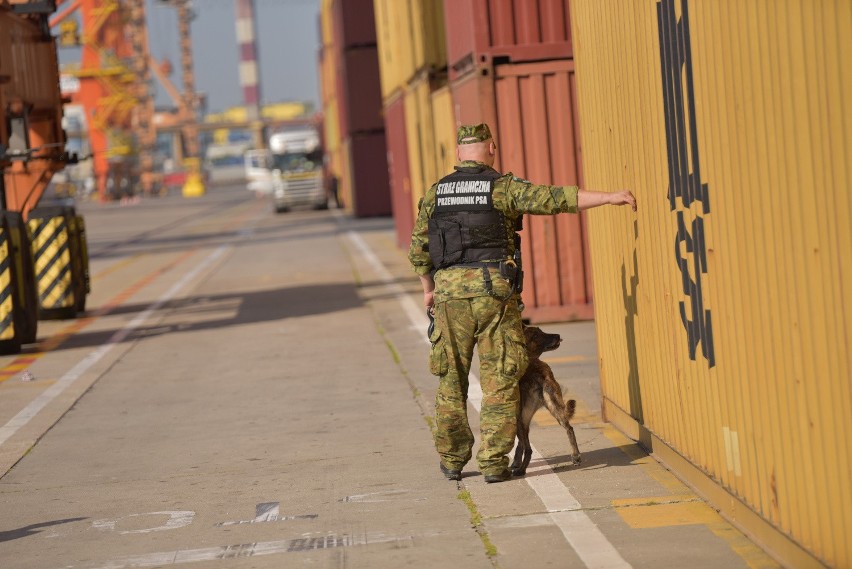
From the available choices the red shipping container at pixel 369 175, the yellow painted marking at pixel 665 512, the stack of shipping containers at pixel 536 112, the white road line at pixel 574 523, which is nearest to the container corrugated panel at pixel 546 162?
the stack of shipping containers at pixel 536 112

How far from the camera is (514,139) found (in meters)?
15.0

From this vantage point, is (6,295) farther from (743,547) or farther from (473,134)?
(743,547)

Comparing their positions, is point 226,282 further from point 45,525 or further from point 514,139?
point 45,525

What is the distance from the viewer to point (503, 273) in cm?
770

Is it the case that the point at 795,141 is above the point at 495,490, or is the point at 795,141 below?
above

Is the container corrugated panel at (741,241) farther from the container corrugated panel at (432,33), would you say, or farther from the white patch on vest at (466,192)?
the container corrugated panel at (432,33)

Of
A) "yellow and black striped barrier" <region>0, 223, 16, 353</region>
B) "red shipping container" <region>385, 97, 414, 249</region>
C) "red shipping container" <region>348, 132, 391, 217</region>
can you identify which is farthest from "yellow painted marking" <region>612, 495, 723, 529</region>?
"red shipping container" <region>348, 132, 391, 217</region>

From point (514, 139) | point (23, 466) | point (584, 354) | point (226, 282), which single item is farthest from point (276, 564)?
point (226, 282)

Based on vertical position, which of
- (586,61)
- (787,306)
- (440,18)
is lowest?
(787,306)

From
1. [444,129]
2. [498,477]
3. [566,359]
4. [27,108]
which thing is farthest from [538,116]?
[498,477]

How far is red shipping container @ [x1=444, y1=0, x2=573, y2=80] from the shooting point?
14984 millimetres

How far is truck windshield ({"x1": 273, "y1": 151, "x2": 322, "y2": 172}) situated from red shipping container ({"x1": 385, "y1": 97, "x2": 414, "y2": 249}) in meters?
26.7

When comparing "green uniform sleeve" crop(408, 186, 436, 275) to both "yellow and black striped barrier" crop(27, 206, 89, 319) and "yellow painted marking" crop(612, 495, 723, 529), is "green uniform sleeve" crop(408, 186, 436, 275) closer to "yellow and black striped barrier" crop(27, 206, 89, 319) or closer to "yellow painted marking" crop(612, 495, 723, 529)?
"yellow painted marking" crop(612, 495, 723, 529)

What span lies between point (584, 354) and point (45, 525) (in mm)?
6519
